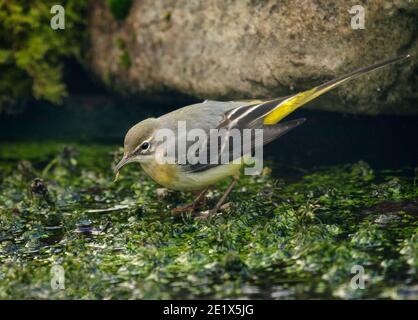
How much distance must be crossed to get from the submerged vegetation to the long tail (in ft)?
2.23

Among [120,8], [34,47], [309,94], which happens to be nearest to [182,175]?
[309,94]

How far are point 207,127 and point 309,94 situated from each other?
3.27 feet

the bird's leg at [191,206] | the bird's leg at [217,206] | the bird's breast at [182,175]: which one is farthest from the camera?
the bird's leg at [191,206]

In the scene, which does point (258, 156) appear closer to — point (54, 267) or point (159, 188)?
point (159, 188)

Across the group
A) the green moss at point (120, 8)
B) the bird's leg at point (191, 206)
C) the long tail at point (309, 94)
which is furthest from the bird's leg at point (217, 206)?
the green moss at point (120, 8)

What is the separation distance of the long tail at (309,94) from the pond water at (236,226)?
64 cm

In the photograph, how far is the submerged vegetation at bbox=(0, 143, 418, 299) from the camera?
4836 mm

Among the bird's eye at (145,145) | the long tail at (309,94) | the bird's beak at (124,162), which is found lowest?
the bird's beak at (124,162)

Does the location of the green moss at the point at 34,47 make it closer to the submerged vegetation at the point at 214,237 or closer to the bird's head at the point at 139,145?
the submerged vegetation at the point at 214,237

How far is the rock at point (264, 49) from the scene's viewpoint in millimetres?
6734

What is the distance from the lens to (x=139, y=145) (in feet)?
20.7

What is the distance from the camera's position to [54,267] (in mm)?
5168

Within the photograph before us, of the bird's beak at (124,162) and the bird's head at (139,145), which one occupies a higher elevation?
the bird's head at (139,145)
